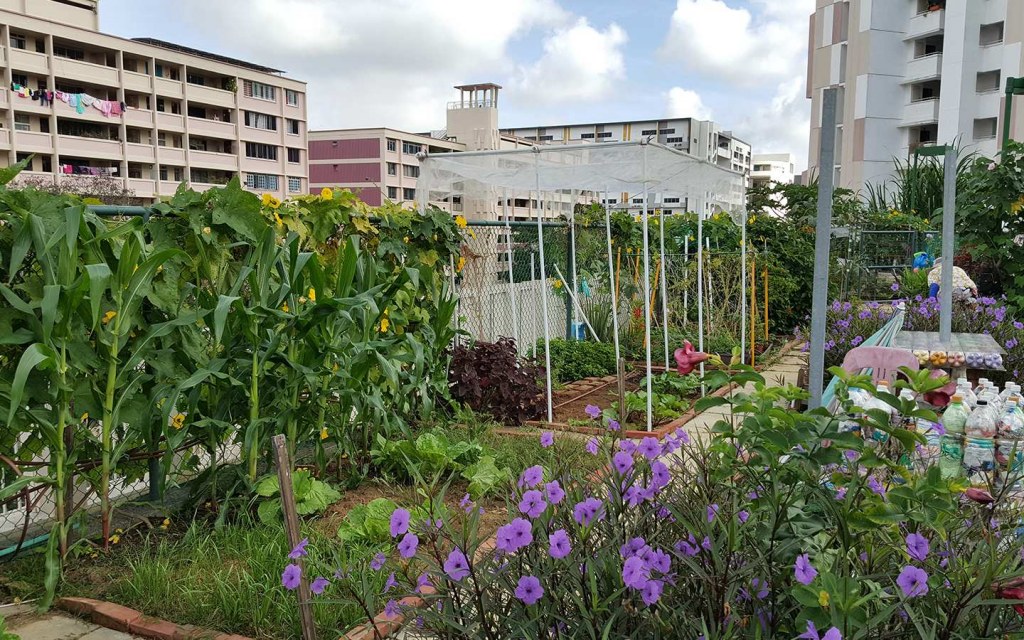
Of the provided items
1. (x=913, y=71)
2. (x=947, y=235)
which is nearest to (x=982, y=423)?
(x=947, y=235)

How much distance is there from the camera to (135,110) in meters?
59.9

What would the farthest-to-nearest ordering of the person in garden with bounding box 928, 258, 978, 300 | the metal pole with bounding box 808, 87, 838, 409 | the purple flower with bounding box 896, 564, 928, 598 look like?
the person in garden with bounding box 928, 258, 978, 300 → the metal pole with bounding box 808, 87, 838, 409 → the purple flower with bounding box 896, 564, 928, 598

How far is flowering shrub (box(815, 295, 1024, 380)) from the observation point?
20.4 feet

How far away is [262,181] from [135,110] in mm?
13247

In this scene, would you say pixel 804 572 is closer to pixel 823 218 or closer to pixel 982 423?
pixel 823 218

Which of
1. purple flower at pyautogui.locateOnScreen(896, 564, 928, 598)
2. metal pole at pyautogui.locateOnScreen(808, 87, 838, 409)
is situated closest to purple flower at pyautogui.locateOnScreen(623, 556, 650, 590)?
purple flower at pyautogui.locateOnScreen(896, 564, 928, 598)

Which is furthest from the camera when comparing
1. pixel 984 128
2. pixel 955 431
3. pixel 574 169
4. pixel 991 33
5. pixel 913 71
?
pixel 913 71

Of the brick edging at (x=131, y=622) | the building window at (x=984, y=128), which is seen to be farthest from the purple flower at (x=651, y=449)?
the building window at (x=984, y=128)

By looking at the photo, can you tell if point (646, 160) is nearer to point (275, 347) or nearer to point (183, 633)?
point (275, 347)

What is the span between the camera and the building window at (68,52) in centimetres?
5700

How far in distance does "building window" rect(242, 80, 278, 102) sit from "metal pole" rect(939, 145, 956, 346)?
72.6 m

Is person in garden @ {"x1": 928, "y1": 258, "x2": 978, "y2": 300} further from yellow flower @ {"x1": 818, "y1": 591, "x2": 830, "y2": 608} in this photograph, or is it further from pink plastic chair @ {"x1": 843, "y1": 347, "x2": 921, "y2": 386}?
yellow flower @ {"x1": 818, "y1": 591, "x2": 830, "y2": 608}

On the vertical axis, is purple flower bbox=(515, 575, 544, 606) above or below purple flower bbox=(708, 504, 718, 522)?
below

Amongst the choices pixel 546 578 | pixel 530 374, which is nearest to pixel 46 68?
pixel 530 374
